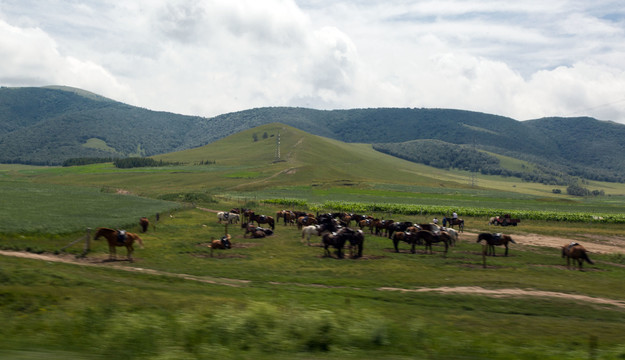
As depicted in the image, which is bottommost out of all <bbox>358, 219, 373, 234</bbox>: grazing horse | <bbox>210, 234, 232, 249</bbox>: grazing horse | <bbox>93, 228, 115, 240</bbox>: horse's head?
<bbox>210, 234, 232, 249</bbox>: grazing horse

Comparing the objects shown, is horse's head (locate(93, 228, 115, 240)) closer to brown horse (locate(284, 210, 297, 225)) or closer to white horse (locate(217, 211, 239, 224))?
white horse (locate(217, 211, 239, 224))

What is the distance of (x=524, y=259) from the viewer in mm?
31688

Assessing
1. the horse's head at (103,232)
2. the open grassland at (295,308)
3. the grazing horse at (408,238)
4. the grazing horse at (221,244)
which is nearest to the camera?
the open grassland at (295,308)

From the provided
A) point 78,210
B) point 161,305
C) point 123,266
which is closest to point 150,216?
point 78,210

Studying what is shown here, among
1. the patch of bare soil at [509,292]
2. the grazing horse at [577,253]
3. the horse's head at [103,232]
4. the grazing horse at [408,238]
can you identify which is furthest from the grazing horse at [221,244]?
the grazing horse at [577,253]

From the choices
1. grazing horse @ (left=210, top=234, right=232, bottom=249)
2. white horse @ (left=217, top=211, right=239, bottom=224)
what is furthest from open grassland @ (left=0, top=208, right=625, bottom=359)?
white horse @ (left=217, top=211, right=239, bottom=224)

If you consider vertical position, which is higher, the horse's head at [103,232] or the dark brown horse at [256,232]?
the horse's head at [103,232]

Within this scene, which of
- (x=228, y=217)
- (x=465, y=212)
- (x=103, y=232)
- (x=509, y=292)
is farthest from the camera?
(x=465, y=212)

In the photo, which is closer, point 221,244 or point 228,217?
point 221,244

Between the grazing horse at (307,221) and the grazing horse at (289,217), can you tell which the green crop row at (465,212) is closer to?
the grazing horse at (289,217)

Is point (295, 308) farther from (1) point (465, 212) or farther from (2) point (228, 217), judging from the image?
(1) point (465, 212)

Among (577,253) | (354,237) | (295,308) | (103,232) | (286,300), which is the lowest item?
(286,300)

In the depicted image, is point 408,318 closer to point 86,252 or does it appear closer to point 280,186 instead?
point 86,252

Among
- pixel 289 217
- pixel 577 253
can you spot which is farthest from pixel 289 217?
pixel 577 253
